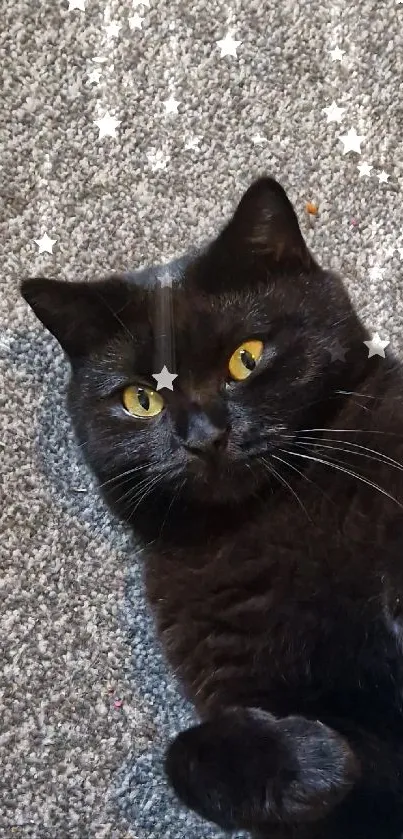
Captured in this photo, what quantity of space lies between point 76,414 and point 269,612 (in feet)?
1.09

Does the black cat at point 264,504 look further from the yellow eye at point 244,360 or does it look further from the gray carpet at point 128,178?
the gray carpet at point 128,178

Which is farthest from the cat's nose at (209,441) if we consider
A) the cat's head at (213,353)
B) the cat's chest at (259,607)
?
the cat's chest at (259,607)

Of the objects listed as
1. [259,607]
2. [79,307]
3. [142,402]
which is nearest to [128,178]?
[79,307]

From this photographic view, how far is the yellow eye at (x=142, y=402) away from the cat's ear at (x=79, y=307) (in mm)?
76

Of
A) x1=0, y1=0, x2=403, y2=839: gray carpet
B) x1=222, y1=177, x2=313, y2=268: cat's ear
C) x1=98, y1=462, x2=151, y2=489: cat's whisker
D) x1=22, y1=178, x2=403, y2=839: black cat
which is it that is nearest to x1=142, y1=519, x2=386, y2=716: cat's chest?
x1=22, y1=178, x2=403, y2=839: black cat

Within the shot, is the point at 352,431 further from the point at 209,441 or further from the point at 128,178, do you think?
the point at 128,178

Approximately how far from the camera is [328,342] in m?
0.91

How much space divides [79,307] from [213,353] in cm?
18

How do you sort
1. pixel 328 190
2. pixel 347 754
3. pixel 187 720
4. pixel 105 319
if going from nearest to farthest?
pixel 347 754, pixel 105 319, pixel 187 720, pixel 328 190

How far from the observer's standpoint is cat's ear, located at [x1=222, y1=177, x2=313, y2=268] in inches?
35.9

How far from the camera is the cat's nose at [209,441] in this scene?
33.7 inches

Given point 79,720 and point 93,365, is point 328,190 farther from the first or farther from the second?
point 79,720

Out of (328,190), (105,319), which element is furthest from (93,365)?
(328,190)

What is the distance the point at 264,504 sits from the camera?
3.08 feet
